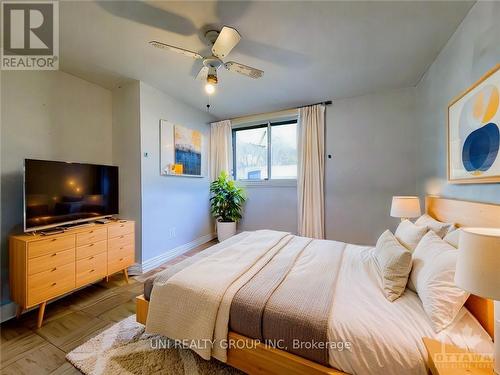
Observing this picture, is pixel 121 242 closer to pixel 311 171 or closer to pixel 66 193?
pixel 66 193

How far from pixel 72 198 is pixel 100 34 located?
1.67 metres

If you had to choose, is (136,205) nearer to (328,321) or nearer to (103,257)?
(103,257)

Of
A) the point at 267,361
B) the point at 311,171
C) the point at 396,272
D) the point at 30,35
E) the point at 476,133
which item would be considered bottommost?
the point at 267,361

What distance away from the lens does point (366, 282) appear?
1402 mm

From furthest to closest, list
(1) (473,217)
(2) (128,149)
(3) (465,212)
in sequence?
(2) (128,149), (3) (465,212), (1) (473,217)

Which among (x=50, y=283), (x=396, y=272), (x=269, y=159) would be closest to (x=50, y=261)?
(x=50, y=283)

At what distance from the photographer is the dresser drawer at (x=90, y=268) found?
2.05 metres

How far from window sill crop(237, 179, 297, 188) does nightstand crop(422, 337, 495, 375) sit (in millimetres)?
2926

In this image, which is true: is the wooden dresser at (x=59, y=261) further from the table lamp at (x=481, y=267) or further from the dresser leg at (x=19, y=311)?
the table lamp at (x=481, y=267)

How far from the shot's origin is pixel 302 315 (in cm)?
109

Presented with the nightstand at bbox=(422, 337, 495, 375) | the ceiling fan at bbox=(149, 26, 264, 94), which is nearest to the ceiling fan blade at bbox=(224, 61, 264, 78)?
the ceiling fan at bbox=(149, 26, 264, 94)

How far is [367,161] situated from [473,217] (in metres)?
1.91

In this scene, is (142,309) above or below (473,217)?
below

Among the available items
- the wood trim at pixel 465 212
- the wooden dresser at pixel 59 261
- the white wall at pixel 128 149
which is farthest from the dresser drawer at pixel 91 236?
the wood trim at pixel 465 212
